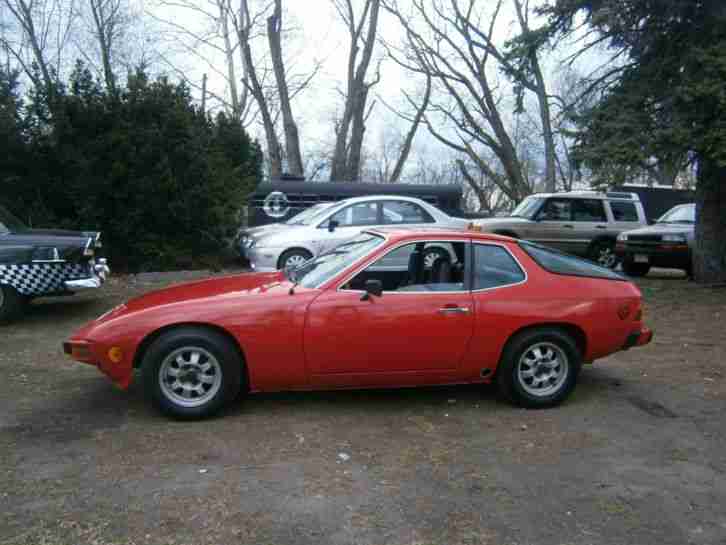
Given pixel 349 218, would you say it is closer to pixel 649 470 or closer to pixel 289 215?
pixel 289 215

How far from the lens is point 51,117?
12.4 metres

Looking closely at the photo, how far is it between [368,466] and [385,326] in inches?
43.6

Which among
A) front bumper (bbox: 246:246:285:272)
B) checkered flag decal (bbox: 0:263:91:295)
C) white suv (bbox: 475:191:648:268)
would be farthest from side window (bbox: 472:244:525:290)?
white suv (bbox: 475:191:648:268)

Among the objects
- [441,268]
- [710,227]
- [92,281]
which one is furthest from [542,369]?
[710,227]

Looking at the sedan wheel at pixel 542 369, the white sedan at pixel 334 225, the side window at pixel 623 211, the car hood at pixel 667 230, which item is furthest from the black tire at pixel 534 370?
the side window at pixel 623 211

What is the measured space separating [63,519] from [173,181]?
10.3 m

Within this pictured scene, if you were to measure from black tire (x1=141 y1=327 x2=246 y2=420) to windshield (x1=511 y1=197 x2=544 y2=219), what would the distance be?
11.0 metres

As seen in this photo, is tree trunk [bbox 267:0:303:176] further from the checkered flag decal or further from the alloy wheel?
the alloy wheel

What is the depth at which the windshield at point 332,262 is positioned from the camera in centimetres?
494

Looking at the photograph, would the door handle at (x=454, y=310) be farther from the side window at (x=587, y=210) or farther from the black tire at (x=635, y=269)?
the side window at (x=587, y=210)

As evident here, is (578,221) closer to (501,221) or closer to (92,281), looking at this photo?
(501,221)

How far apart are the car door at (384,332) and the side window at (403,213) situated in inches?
259

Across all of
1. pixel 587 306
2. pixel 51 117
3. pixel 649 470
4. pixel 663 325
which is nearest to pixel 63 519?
pixel 649 470

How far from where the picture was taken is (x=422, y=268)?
5184 millimetres
